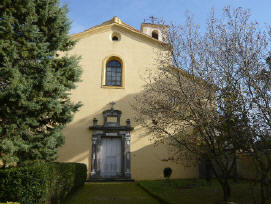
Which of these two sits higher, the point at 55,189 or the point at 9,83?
the point at 9,83

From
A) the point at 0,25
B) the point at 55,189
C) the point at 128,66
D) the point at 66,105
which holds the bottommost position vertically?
the point at 55,189

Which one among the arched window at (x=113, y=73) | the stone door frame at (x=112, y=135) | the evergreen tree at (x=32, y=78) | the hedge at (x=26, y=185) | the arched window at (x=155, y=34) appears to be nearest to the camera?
the hedge at (x=26, y=185)

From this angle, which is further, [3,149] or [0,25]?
[0,25]

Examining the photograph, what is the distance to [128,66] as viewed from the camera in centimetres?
1394

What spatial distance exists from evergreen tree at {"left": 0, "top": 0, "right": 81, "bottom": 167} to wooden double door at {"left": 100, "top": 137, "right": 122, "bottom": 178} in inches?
178

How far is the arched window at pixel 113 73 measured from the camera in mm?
13852

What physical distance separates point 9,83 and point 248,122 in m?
6.57

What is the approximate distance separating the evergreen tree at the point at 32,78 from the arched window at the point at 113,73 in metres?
5.39

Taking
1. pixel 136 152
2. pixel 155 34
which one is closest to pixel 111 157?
pixel 136 152

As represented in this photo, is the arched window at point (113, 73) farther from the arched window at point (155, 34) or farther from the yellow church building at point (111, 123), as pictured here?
the arched window at point (155, 34)

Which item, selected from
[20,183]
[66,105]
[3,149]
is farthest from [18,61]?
A: [20,183]

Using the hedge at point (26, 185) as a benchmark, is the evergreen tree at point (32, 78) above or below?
above

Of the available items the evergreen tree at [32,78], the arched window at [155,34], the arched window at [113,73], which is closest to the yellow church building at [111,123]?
the arched window at [113,73]

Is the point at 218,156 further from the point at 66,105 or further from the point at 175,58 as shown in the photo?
the point at 66,105
